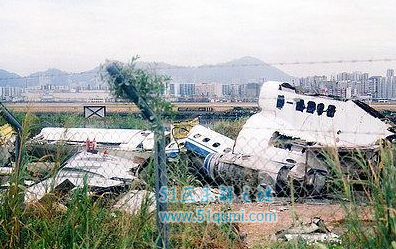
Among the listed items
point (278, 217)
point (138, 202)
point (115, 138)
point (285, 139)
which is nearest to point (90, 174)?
point (138, 202)

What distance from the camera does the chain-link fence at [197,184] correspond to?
3309mm

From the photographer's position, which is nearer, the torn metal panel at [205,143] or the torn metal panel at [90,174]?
the torn metal panel at [90,174]

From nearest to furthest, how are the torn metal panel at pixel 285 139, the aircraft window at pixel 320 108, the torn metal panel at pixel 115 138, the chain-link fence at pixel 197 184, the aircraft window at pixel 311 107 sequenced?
the chain-link fence at pixel 197 184 < the torn metal panel at pixel 285 139 < the aircraft window at pixel 320 108 < the aircraft window at pixel 311 107 < the torn metal panel at pixel 115 138

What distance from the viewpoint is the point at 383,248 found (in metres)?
2.56

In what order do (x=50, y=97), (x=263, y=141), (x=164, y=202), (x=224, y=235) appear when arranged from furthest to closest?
(x=263, y=141) → (x=50, y=97) → (x=224, y=235) → (x=164, y=202)

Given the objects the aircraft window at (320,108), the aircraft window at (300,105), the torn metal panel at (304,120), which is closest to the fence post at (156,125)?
the torn metal panel at (304,120)

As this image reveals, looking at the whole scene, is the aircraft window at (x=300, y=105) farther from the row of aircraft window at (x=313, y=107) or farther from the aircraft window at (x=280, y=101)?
the aircraft window at (x=280, y=101)

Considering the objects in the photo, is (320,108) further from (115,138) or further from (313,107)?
(115,138)

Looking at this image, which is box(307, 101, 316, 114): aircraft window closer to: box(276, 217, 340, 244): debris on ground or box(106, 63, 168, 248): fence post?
box(276, 217, 340, 244): debris on ground

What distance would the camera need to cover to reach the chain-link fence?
331 cm

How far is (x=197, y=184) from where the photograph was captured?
19.4 ft

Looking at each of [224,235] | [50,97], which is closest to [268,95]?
[50,97]

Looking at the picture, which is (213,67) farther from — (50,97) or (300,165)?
A: (300,165)

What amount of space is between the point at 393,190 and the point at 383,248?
0.30m
